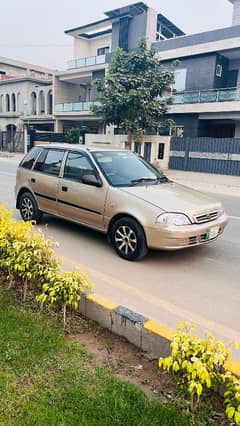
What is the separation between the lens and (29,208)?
671cm

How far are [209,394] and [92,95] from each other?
30120 millimetres

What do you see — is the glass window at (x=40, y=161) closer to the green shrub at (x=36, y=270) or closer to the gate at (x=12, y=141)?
the green shrub at (x=36, y=270)

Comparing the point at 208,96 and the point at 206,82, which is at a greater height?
the point at 206,82

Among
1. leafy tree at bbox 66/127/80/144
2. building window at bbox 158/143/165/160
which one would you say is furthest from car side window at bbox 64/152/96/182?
leafy tree at bbox 66/127/80/144

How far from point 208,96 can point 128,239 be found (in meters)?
18.3

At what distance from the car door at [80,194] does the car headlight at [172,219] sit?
1.05 metres

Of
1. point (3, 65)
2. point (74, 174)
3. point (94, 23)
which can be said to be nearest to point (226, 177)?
point (74, 174)

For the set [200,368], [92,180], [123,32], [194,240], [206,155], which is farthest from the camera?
[123,32]

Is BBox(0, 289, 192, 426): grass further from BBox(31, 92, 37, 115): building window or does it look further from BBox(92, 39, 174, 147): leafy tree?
BBox(31, 92, 37, 115): building window

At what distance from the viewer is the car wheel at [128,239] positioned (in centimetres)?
486

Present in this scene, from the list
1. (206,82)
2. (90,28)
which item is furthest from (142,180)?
(90,28)

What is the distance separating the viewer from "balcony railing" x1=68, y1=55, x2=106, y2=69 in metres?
27.1

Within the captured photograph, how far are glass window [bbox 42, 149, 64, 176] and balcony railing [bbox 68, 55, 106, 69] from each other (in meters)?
23.1

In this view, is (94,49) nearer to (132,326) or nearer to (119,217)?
(119,217)
